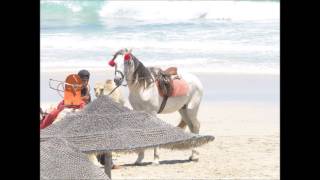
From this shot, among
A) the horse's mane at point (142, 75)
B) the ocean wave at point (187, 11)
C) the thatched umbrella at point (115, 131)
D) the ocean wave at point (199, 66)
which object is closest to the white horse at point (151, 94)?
the horse's mane at point (142, 75)

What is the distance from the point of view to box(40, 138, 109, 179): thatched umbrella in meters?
7.65

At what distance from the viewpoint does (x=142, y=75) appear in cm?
1388

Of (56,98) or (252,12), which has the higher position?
(252,12)

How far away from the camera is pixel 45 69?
2898 centimetres

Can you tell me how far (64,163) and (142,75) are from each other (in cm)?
613

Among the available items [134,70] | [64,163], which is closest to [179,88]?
[134,70]

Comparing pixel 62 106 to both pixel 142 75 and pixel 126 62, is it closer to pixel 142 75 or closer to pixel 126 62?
pixel 126 62

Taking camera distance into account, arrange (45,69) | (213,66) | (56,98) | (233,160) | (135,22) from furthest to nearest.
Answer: (135,22) → (213,66) → (45,69) → (56,98) → (233,160)

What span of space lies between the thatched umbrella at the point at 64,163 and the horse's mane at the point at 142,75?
18.4 feet

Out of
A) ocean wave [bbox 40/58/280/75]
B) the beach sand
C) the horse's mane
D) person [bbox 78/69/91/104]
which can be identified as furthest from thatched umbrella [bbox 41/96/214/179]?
ocean wave [bbox 40/58/280/75]
